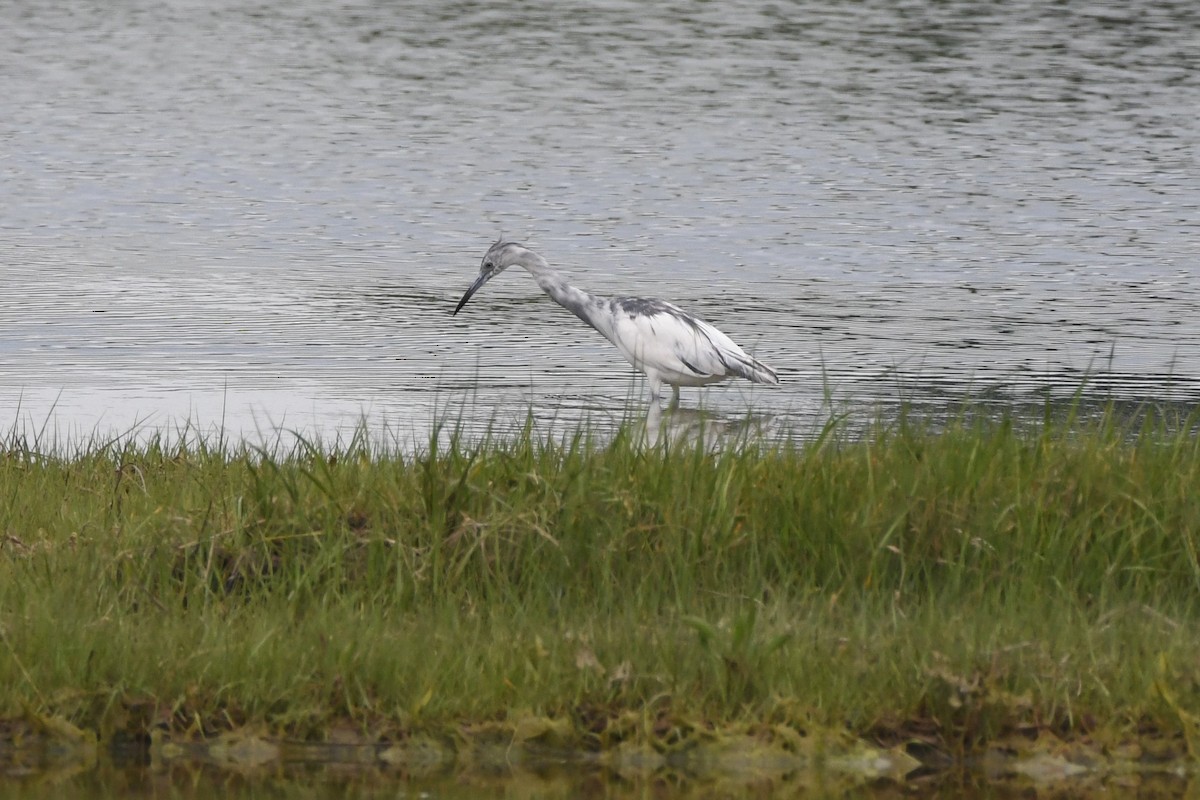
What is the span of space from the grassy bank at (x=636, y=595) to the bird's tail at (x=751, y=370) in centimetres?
338

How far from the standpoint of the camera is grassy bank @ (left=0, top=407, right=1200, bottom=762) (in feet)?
18.9

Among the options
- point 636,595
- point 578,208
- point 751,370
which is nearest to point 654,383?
point 751,370

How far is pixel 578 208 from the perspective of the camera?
60.8 feet

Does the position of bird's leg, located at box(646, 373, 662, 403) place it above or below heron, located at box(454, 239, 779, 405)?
below

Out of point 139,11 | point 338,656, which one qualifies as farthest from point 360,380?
point 139,11

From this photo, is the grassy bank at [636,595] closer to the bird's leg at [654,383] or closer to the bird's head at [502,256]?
the bird's leg at [654,383]

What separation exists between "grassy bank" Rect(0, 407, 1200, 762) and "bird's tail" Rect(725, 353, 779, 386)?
3.38 metres

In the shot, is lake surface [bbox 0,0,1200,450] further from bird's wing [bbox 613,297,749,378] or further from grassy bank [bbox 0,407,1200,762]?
grassy bank [bbox 0,407,1200,762]

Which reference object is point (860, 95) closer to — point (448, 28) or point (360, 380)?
point (448, 28)

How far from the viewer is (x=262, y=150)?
71.6 feet

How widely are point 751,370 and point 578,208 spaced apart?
7800mm

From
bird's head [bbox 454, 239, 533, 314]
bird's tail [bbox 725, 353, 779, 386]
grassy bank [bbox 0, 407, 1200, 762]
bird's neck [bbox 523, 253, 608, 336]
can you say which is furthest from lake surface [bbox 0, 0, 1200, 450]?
grassy bank [bbox 0, 407, 1200, 762]

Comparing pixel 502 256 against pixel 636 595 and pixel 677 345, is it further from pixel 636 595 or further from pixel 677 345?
pixel 636 595

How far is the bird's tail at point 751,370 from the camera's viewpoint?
35.7 feet
